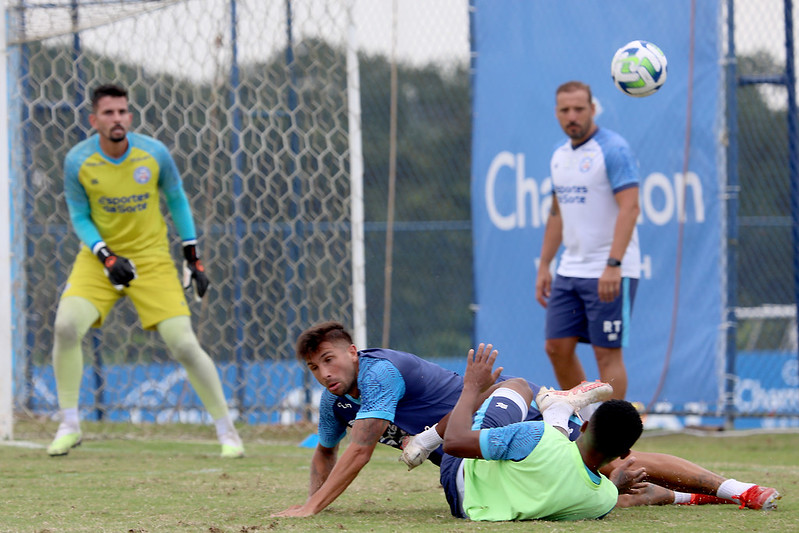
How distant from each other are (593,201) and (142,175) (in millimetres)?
2540

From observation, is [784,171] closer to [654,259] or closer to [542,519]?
[654,259]

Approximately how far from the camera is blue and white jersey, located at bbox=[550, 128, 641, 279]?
19.9 ft

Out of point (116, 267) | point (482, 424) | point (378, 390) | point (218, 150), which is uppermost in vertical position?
point (218, 150)

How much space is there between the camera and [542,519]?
3779 millimetres

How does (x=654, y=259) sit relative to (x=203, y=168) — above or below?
below

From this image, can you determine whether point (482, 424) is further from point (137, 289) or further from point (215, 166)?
point (215, 166)

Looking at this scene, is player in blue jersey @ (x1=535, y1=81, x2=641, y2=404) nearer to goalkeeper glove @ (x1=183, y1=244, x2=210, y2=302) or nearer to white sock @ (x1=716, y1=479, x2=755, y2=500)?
white sock @ (x1=716, y1=479, x2=755, y2=500)

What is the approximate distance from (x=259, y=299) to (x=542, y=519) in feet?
14.7

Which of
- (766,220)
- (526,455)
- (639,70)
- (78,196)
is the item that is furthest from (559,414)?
(766,220)

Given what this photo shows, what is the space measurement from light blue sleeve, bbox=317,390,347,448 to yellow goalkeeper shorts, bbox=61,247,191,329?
84.6 inches

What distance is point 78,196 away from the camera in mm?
6062

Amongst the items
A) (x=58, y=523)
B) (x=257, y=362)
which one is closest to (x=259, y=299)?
(x=257, y=362)

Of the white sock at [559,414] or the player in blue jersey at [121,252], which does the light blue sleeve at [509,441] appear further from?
the player in blue jersey at [121,252]

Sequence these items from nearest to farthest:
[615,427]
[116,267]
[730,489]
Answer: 1. [615,427]
2. [730,489]
3. [116,267]
